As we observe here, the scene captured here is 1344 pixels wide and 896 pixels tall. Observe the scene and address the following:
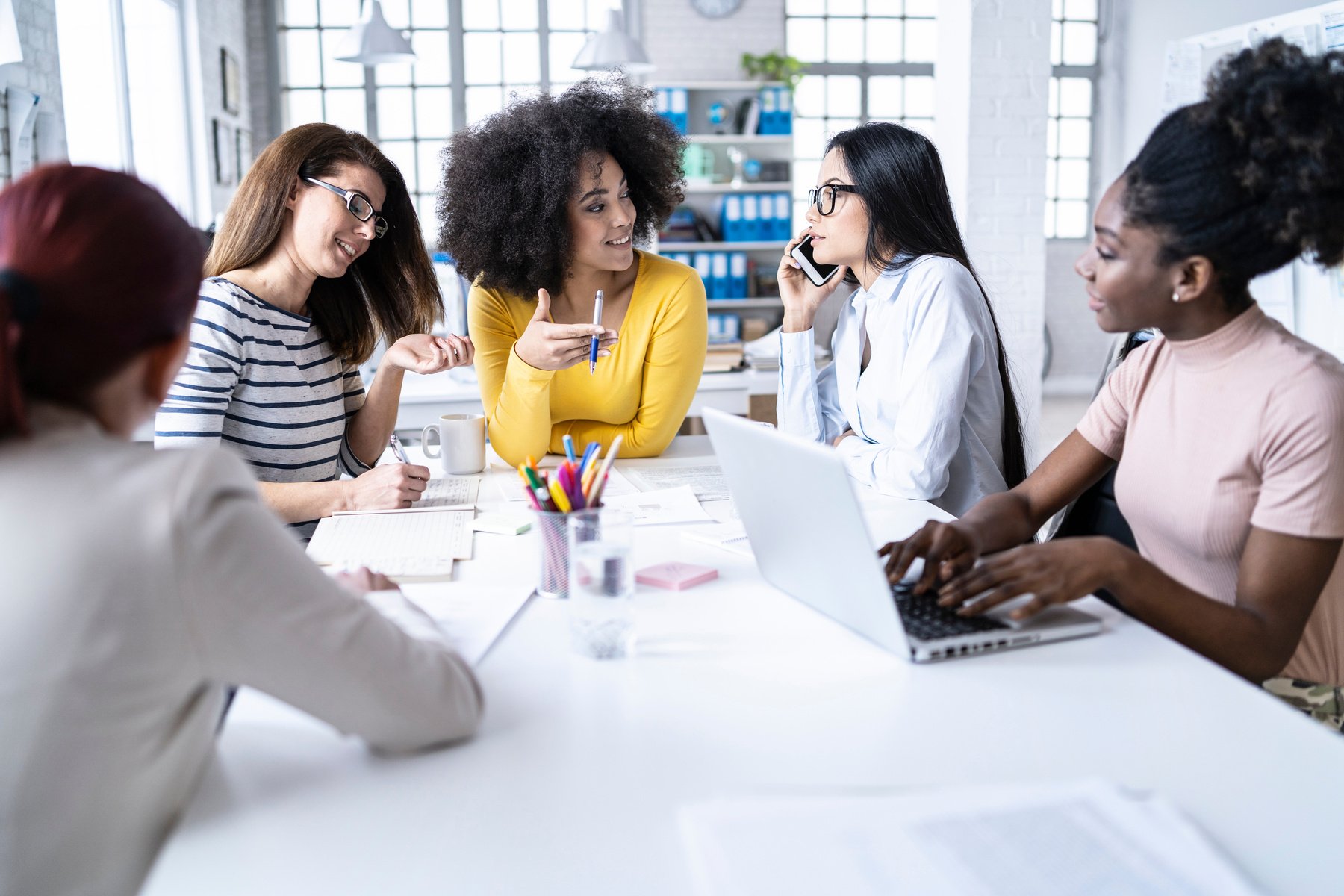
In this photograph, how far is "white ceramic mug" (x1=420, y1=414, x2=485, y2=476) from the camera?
1.88 m

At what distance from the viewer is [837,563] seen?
1.00m

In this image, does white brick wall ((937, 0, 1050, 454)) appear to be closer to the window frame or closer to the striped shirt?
the striped shirt

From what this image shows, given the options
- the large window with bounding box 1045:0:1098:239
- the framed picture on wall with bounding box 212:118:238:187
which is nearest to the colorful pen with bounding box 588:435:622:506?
the framed picture on wall with bounding box 212:118:238:187

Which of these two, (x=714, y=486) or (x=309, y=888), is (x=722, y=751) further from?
(x=714, y=486)

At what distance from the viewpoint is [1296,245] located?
3.61ft

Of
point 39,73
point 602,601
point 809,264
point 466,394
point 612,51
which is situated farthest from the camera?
point 612,51

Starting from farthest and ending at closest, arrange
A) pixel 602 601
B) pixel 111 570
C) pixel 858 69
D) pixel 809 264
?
pixel 858 69, pixel 809 264, pixel 602 601, pixel 111 570

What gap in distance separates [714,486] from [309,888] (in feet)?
3.82

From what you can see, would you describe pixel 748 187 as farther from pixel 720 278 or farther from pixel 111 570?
pixel 111 570

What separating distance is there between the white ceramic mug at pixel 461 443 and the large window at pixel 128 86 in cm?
245

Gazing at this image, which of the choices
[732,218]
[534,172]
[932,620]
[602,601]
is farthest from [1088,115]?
[602,601]

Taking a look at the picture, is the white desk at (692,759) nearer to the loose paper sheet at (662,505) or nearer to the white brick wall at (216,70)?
the loose paper sheet at (662,505)

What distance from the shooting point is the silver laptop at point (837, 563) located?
0.94 m

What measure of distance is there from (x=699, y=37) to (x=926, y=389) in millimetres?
5498
